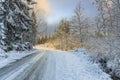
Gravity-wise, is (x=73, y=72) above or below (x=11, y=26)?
below

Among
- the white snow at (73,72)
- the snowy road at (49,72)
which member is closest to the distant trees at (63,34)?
the white snow at (73,72)

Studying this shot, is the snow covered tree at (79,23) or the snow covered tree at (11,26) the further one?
the snow covered tree at (79,23)

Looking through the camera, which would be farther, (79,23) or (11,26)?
(79,23)

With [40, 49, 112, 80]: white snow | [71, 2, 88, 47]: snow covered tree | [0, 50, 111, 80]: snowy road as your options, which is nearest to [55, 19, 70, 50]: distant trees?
[71, 2, 88, 47]: snow covered tree

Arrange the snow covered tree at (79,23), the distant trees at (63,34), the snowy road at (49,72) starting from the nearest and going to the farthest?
the snowy road at (49,72)
the snow covered tree at (79,23)
the distant trees at (63,34)

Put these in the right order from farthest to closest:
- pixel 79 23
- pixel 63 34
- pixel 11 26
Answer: pixel 63 34 < pixel 79 23 < pixel 11 26

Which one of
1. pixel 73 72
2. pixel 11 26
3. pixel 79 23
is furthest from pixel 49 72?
pixel 79 23

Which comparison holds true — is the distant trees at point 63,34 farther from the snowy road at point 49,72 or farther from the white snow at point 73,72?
the snowy road at point 49,72

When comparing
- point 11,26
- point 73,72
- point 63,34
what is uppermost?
point 63,34

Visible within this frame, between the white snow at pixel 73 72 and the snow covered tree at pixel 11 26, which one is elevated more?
the snow covered tree at pixel 11 26

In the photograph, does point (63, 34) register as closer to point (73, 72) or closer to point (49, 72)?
point (73, 72)

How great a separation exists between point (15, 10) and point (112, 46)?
1852cm

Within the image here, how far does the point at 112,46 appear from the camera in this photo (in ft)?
49.6

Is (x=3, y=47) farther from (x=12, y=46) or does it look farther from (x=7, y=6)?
(x=7, y=6)
